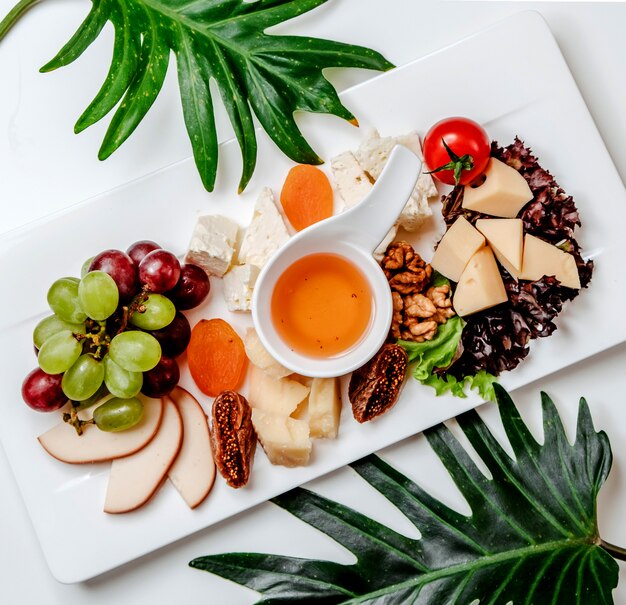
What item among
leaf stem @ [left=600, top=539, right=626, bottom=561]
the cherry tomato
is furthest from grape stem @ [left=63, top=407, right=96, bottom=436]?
leaf stem @ [left=600, top=539, right=626, bottom=561]

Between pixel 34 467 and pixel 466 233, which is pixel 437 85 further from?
pixel 34 467

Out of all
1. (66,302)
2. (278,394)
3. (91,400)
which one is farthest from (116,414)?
(278,394)

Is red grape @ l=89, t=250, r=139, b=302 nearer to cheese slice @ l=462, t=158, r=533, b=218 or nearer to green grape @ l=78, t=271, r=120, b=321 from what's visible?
Result: green grape @ l=78, t=271, r=120, b=321

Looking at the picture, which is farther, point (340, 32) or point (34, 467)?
point (340, 32)

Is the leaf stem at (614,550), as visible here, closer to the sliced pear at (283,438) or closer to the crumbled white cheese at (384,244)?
the sliced pear at (283,438)

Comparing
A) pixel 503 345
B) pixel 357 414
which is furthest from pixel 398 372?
pixel 503 345

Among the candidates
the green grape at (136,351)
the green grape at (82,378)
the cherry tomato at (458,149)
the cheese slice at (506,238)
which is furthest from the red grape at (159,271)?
the cheese slice at (506,238)
